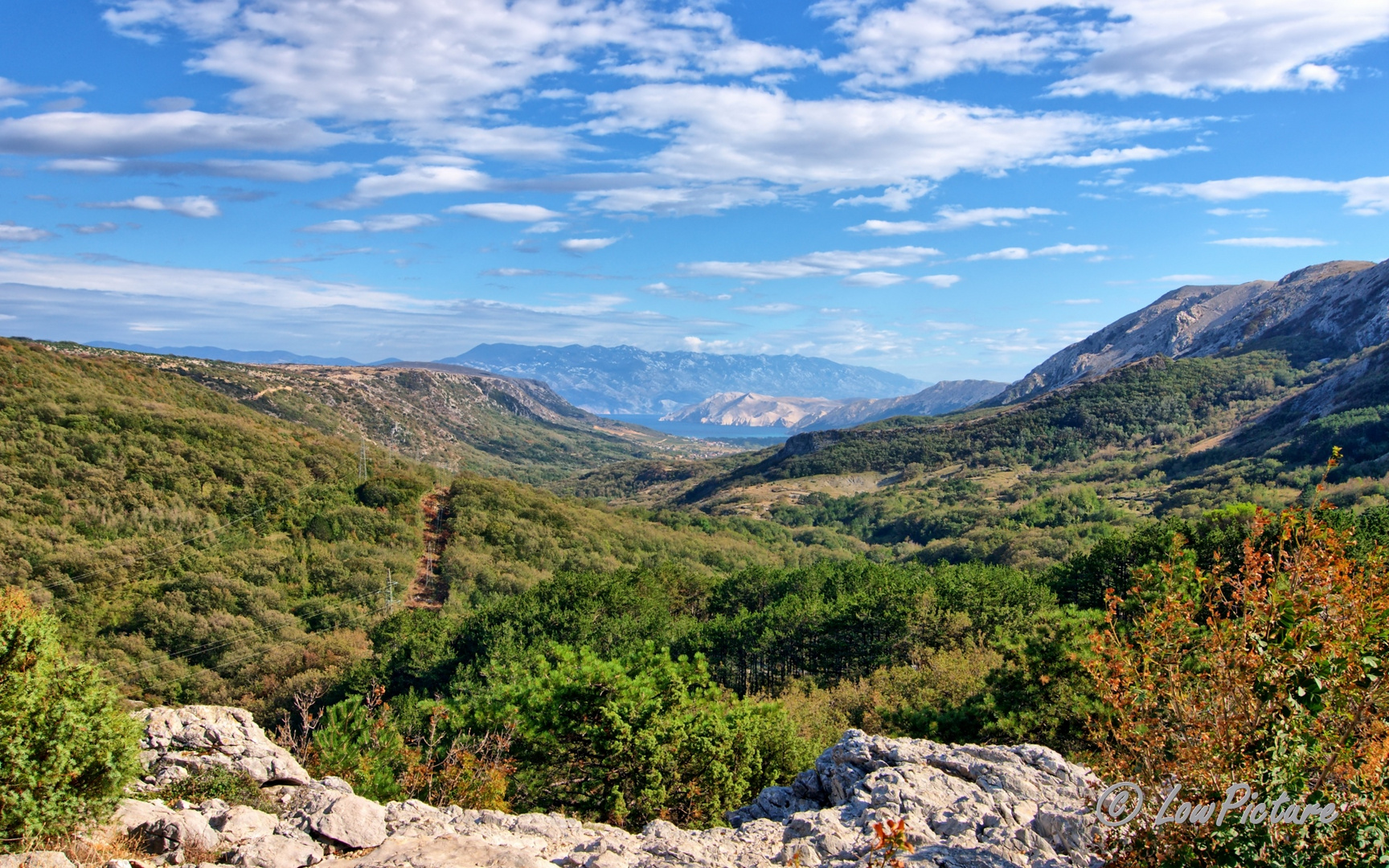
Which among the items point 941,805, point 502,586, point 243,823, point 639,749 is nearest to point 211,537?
point 502,586

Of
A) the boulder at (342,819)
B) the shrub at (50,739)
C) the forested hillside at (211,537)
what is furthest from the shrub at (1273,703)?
the forested hillside at (211,537)

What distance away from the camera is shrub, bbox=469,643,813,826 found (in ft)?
59.5

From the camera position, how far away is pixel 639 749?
59.8 feet

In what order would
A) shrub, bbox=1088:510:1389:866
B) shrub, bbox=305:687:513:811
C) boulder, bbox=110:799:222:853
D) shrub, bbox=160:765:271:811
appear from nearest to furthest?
shrub, bbox=1088:510:1389:866 → boulder, bbox=110:799:222:853 → shrub, bbox=160:765:271:811 → shrub, bbox=305:687:513:811

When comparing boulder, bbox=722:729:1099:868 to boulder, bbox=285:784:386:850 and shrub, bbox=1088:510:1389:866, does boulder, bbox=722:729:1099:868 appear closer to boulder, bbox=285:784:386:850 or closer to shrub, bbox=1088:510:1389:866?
shrub, bbox=1088:510:1389:866

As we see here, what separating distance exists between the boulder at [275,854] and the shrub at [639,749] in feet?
26.2

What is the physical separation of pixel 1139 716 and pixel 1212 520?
1664 inches

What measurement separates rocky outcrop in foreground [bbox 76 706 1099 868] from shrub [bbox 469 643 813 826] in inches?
74.3

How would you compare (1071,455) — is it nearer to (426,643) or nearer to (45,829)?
(426,643)

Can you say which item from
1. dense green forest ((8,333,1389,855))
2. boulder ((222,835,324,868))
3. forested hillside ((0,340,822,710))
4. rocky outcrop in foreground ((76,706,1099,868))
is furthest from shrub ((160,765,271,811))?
forested hillside ((0,340,822,710))

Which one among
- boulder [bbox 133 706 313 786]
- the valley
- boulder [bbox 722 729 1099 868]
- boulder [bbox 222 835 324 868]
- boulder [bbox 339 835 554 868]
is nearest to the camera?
boulder [bbox 222 835 324 868]

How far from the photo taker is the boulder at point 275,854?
10.4 m

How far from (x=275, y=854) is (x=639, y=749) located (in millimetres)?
9082

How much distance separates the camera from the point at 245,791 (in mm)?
12891
